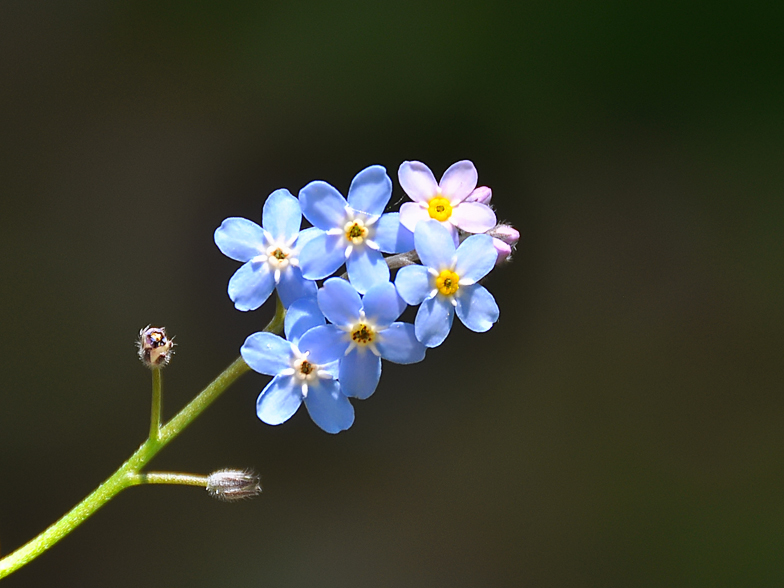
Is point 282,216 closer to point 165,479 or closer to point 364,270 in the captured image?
point 364,270

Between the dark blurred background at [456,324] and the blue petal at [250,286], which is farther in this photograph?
the dark blurred background at [456,324]

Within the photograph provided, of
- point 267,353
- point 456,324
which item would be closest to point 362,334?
point 267,353

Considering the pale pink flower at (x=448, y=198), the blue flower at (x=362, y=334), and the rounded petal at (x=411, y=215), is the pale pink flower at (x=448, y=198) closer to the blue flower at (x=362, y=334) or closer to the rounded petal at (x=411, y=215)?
the rounded petal at (x=411, y=215)

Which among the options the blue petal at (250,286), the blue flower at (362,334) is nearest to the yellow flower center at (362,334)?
the blue flower at (362,334)

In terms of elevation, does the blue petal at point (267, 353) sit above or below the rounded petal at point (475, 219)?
below

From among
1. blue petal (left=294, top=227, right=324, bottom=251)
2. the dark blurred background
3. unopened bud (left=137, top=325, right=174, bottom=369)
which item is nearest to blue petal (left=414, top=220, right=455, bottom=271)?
blue petal (left=294, top=227, right=324, bottom=251)

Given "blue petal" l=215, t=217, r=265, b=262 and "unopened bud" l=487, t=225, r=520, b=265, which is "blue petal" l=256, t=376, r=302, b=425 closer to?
"blue petal" l=215, t=217, r=265, b=262
